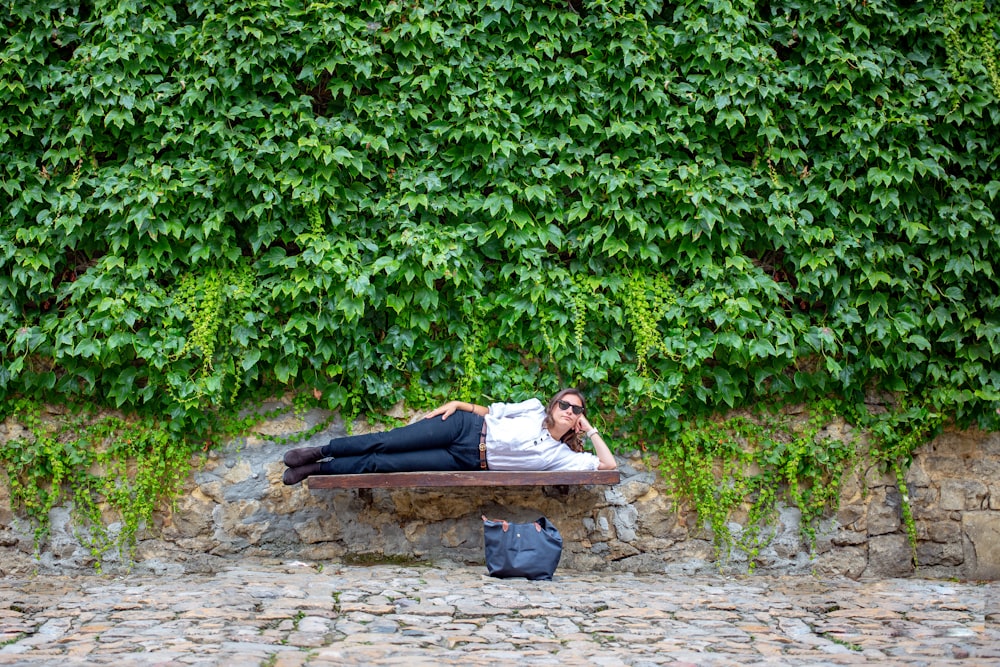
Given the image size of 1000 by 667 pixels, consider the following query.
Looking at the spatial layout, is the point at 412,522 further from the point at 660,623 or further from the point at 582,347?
the point at 660,623

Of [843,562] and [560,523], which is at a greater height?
[560,523]

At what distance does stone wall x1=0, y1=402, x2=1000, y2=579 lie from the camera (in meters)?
5.41

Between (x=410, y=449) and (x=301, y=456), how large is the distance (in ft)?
1.98

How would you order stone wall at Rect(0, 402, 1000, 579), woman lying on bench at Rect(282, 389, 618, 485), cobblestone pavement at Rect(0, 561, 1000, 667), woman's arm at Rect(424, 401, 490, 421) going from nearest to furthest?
1. cobblestone pavement at Rect(0, 561, 1000, 667)
2. woman lying on bench at Rect(282, 389, 618, 485)
3. woman's arm at Rect(424, 401, 490, 421)
4. stone wall at Rect(0, 402, 1000, 579)

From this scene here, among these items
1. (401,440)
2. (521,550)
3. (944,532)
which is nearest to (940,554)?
(944,532)

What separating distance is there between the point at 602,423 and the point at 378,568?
5.13 feet

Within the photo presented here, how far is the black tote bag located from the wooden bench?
0.80 ft

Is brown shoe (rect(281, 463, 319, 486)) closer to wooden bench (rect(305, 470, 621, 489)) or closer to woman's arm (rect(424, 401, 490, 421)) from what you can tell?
wooden bench (rect(305, 470, 621, 489))

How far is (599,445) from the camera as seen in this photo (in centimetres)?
524

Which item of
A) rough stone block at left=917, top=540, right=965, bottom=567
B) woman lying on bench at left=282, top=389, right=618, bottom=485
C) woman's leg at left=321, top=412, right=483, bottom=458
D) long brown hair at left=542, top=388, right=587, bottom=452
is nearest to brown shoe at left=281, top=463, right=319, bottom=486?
woman lying on bench at left=282, top=389, right=618, bottom=485

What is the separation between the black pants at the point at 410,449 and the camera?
17.0 ft

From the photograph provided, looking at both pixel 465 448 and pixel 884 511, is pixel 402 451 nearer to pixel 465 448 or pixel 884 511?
pixel 465 448

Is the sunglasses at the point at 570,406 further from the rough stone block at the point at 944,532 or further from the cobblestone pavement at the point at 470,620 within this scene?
the rough stone block at the point at 944,532

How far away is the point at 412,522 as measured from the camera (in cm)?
549
